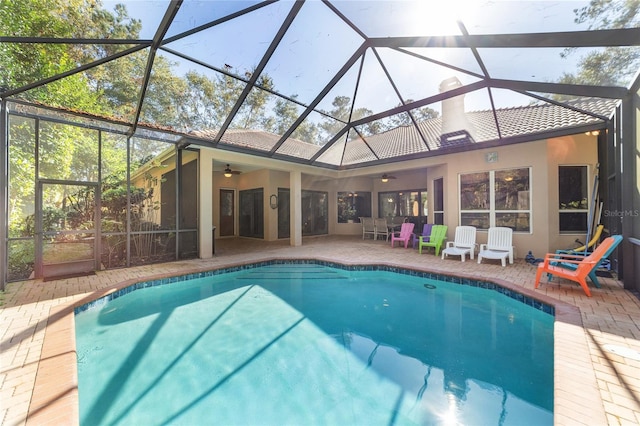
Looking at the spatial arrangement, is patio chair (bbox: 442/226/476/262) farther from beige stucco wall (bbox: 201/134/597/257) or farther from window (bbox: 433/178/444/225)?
window (bbox: 433/178/444/225)

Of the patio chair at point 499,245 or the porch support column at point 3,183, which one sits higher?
the porch support column at point 3,183

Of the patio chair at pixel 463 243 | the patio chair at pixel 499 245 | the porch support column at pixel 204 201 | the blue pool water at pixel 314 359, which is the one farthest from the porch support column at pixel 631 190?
the porch support column at pixel 204 201

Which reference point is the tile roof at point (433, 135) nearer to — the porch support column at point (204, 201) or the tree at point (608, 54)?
the porch support column at point (204, 201)

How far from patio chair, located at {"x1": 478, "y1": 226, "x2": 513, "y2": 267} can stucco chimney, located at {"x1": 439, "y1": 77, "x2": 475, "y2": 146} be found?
8.94ft

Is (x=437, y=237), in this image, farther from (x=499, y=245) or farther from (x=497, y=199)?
(x=497, y=199)

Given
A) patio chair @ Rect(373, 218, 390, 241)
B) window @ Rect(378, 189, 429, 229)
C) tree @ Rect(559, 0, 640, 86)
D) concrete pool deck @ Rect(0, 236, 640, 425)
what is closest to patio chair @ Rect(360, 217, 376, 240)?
patio chair @ Rect(373, 218, 390, 241)

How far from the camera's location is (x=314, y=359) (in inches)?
128

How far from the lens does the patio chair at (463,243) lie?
24.4 feet

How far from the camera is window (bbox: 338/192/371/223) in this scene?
13766mm

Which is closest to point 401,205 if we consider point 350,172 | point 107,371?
point 350,172

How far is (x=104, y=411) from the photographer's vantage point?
94.2 inches

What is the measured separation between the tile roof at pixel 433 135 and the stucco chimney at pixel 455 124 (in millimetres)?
27

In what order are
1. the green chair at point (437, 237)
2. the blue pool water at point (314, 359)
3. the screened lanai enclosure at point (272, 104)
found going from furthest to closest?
the green chair at point (437, 237)
the screened lanai enclosure at point (272, 104)
the blue pool water at point (314, 359)

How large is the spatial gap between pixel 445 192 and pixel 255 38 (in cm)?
722
